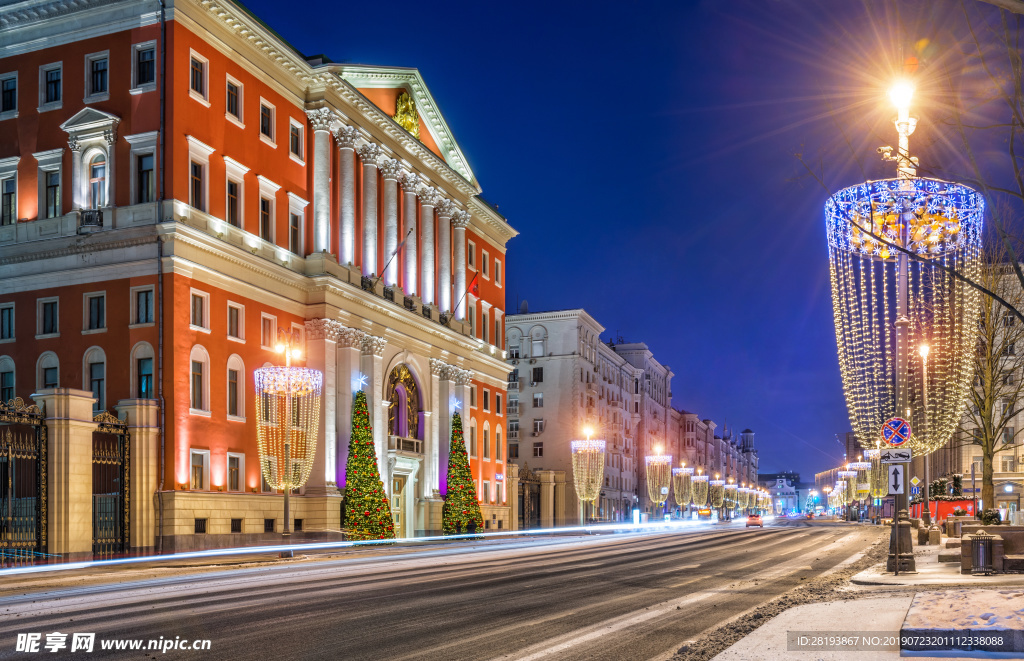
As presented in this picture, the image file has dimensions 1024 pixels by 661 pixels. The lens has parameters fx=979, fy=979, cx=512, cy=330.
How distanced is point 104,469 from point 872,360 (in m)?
25.0

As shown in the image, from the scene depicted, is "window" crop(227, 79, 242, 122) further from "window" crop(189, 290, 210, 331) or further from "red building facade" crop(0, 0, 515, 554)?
"window" crop(189, 290, 210, 331)

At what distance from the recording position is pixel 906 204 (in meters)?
18.3

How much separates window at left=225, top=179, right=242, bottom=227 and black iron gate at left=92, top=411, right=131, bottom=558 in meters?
10.8

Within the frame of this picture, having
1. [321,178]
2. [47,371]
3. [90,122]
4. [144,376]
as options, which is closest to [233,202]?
[90,122]

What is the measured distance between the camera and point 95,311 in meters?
37.6

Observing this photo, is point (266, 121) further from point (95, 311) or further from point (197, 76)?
point (95, 311)

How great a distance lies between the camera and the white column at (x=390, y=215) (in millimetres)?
53750

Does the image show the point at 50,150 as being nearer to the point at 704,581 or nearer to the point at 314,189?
the point at 314,189

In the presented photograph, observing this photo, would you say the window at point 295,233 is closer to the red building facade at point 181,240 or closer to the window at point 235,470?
the red building facade at point 181,240

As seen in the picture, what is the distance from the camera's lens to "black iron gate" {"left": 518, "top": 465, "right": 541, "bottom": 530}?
251 ft

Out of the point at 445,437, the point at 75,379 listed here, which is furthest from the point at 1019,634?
the point at 445,437

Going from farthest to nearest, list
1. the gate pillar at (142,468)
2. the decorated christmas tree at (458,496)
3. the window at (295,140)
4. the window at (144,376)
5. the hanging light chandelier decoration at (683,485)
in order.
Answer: the hanging light chandelier decoration at (683,485)
the decorated christmas tree at (458,496)
the window at (295,140)
the window at (144,376)
the gate pillar at (142,468)

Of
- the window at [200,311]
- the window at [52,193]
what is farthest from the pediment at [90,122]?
the window at [200,311]

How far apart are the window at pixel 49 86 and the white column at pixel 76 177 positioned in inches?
82.9
